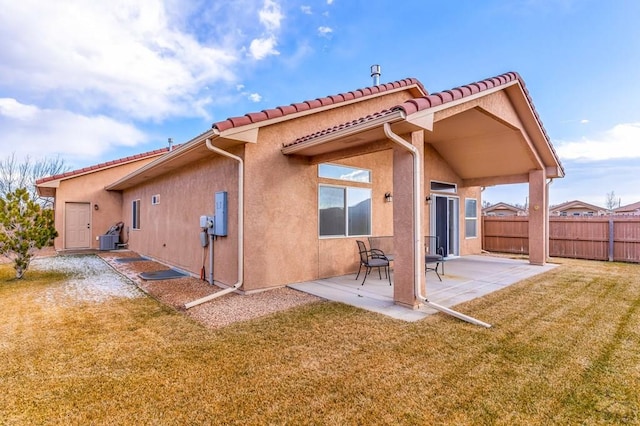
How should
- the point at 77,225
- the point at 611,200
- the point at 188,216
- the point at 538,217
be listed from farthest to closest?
1. the point at 611,200
2. the point at 77,225
3. the point at 538,217
4. the point at 188,216

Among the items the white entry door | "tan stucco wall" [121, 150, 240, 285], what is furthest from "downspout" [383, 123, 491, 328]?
the white entry door

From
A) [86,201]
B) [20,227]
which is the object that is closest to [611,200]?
[86,201]

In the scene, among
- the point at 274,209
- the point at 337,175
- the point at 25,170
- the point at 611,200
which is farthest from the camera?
the point at 611,200

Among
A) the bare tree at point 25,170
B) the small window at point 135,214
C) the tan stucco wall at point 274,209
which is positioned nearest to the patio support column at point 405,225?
the tan stucco wall at point 274,209

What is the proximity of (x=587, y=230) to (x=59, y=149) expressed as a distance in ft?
116

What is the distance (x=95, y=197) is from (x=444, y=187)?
16.2m

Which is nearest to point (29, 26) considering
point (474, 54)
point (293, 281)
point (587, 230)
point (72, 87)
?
point (72, 87)

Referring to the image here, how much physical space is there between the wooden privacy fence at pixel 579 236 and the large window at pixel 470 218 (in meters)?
1.69

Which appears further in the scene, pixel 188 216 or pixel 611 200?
pixel 611 200

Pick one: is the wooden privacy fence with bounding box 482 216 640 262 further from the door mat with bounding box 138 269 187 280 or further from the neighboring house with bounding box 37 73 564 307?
the door mat with bounding box 138 269 187 280

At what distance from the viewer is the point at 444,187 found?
11594 millimetres

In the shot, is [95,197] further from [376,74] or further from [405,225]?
[405,225]

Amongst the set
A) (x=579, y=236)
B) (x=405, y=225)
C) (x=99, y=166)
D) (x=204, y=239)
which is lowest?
(x=579, y=236)

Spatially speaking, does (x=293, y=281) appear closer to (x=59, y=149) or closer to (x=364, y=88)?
(x=364, y=88)
